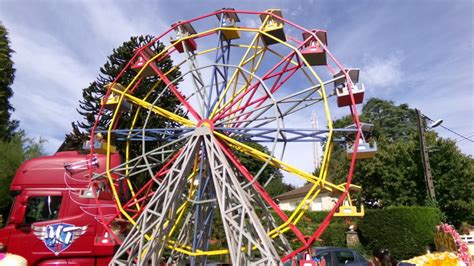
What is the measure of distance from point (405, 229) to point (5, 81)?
1111 inches

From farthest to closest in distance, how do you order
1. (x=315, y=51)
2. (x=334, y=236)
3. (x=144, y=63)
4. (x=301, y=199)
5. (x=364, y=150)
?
(x=301, y=199) < (x=334, y=236) < (x=144, y=63) < (x=315, y=51) < (x=364, y=150)

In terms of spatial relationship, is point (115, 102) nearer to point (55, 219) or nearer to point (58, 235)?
point (55, 219)

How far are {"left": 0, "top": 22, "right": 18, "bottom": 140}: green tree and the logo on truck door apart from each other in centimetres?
2205

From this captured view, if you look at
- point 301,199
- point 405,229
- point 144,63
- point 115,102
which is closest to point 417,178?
point 405,229

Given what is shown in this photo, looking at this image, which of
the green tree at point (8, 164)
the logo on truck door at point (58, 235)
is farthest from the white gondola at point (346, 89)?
the green tree at point (8, 164)

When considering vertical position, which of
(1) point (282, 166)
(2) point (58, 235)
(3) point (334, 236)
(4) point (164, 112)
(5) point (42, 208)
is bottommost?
(3) point (334, 236)

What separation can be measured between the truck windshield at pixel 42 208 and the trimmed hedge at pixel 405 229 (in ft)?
49.3

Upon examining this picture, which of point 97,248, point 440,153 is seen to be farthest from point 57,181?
point 440,153

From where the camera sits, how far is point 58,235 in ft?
29.3

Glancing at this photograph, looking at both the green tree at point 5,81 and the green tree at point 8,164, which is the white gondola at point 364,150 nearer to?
the green tree at point 8,164

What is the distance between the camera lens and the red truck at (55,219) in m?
8.80

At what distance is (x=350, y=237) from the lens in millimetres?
20094

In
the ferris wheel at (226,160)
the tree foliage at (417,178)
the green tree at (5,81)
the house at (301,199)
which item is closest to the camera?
the ferris wheel at (226,160)

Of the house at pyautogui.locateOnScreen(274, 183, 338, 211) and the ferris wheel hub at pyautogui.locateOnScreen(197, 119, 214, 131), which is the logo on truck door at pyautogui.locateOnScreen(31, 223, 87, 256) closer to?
the ferris wheel hub at pyautogui.locateOnScreen(197, 119, 214, 131)
